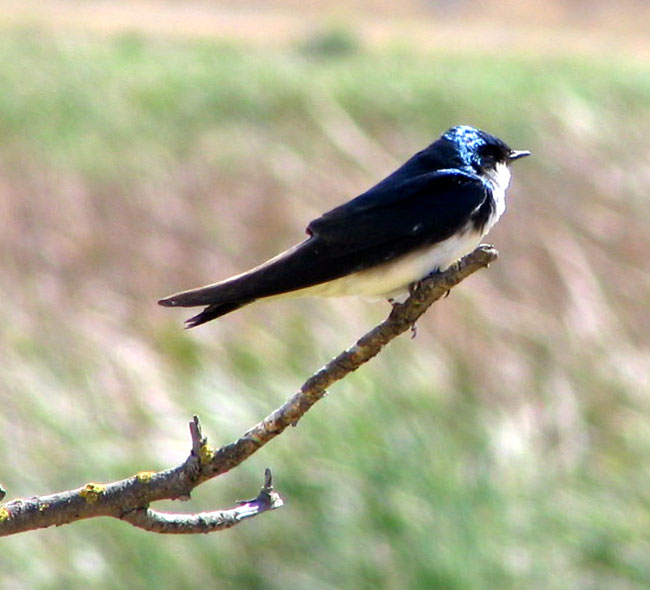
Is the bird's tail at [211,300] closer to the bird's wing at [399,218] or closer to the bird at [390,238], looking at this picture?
the bird at [390,238]

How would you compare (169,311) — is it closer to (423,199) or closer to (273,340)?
(273,340)

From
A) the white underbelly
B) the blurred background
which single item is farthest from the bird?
the blurred background

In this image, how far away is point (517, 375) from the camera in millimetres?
5039

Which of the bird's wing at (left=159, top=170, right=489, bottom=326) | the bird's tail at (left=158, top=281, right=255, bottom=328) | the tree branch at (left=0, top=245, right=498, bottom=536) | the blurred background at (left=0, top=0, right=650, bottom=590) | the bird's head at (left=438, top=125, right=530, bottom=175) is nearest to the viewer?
the tree branch at (left=0, top=245, right=498, bottom=536)

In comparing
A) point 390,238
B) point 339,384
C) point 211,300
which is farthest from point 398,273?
point 339,384

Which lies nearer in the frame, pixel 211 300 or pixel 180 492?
pixel 180 492

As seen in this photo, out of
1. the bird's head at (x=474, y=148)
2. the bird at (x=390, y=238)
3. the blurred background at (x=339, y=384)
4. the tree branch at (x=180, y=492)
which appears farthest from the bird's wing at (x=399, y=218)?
the blurred background at (x=339, y=384)

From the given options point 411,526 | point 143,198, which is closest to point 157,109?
point 143,198

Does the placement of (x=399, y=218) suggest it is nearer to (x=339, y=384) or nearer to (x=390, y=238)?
(x=390, y=238)

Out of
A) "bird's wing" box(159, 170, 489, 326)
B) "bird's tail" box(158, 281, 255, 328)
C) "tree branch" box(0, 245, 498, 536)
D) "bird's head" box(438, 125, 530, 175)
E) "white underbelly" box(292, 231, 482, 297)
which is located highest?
"bird's head" box(438, 125, 530, 175)

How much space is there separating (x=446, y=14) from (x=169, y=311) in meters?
29.2

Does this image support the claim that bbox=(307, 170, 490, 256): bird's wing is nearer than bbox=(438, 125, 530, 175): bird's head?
Yes

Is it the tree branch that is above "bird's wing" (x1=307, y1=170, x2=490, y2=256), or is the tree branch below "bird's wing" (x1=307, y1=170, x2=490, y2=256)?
below

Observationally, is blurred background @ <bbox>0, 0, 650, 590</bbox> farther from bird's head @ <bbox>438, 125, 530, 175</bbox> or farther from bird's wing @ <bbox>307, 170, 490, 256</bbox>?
bird's wing @ <bbox>307, 170, 490, 256</bbox>
